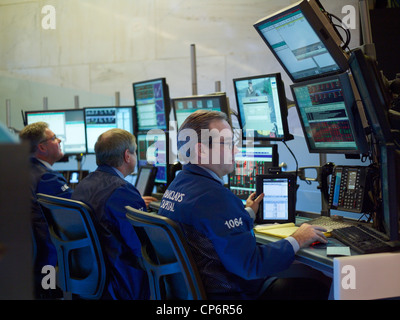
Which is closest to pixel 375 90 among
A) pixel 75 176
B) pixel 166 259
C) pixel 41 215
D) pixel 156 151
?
pixel 166 259

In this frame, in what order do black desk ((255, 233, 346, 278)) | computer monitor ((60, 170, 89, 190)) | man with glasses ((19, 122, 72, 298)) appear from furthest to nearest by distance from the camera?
computer monitor ((60, 170, 89, 190)) → man with glasses ((19, 122, 72, 298)) → black desk ((255, 233, 346, 278))

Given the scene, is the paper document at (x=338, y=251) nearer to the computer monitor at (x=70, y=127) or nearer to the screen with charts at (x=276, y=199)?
the screen with charts at (x=276, y=199)

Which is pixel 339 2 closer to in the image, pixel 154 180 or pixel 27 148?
pixel 154 180

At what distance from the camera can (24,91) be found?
648 cm

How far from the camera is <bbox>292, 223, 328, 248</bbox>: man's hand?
180 cm

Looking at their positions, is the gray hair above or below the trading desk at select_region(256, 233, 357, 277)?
above

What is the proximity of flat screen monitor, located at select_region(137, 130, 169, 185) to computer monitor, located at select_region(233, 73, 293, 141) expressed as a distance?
796mm

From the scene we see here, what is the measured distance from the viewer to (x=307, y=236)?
1825 millimetres

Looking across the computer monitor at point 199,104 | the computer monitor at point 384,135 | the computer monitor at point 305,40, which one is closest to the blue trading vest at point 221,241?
the computer monitor at point 384,135

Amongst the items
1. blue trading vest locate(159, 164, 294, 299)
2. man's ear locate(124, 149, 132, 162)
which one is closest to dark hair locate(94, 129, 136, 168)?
man's ear locate(124, 149, 132, 162)

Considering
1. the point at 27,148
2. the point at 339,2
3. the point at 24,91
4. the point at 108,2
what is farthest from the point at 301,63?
the point at 24,91

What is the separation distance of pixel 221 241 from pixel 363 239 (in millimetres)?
616

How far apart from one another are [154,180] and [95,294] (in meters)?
1.48

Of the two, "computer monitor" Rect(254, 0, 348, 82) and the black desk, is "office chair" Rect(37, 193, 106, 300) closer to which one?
the black desk
